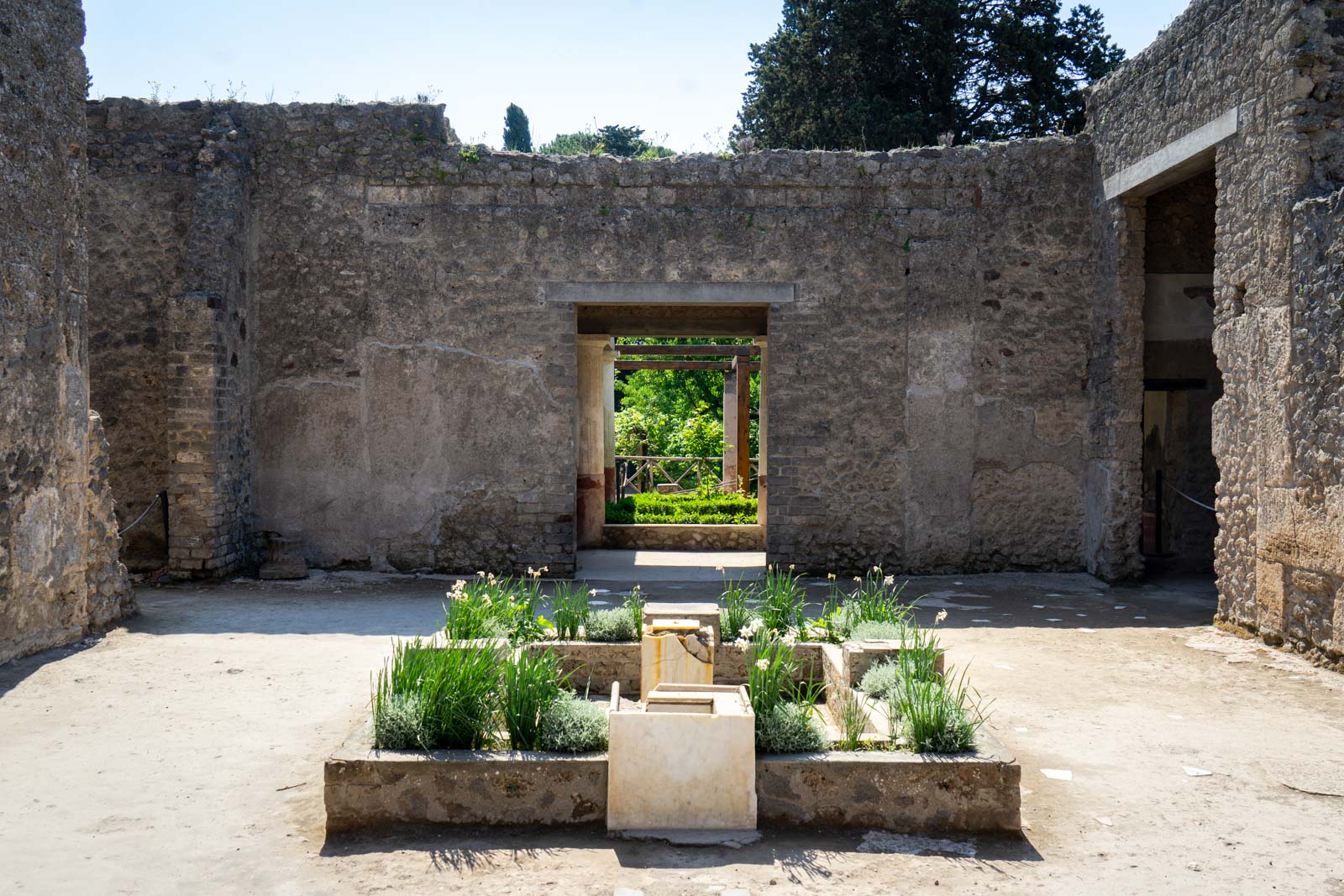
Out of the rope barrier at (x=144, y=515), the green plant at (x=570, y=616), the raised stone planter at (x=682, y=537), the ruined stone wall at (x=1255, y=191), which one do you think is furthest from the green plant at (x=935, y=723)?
the raised stone planter at (x=682, y=537)

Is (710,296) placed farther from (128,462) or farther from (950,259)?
(128,462)

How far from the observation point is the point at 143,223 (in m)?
9.23

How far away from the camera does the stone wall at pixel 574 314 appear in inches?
367

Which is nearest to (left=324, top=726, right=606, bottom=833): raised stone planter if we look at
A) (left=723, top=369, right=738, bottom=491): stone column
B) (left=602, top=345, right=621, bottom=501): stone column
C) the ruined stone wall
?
the ruined stone wall

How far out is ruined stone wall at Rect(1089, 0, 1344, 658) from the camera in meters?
6.46

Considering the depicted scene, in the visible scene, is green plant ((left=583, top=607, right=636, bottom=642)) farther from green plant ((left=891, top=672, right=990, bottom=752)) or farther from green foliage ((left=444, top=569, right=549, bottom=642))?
green plant ((left=891, top=672, right=990, bottom=752))

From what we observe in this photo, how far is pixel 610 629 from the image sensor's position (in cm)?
564

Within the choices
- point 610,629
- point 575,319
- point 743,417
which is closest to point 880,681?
point 610,629

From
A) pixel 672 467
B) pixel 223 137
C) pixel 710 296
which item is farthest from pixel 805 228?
pixel 672 467

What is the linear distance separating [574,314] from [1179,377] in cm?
526

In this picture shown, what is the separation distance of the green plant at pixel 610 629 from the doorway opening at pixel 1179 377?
586 cm

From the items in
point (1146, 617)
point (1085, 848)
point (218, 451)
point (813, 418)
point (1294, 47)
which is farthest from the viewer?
point (813, 418)

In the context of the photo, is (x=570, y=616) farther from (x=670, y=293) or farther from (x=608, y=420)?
(x=608, y=420)

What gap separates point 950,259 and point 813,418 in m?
1.77
